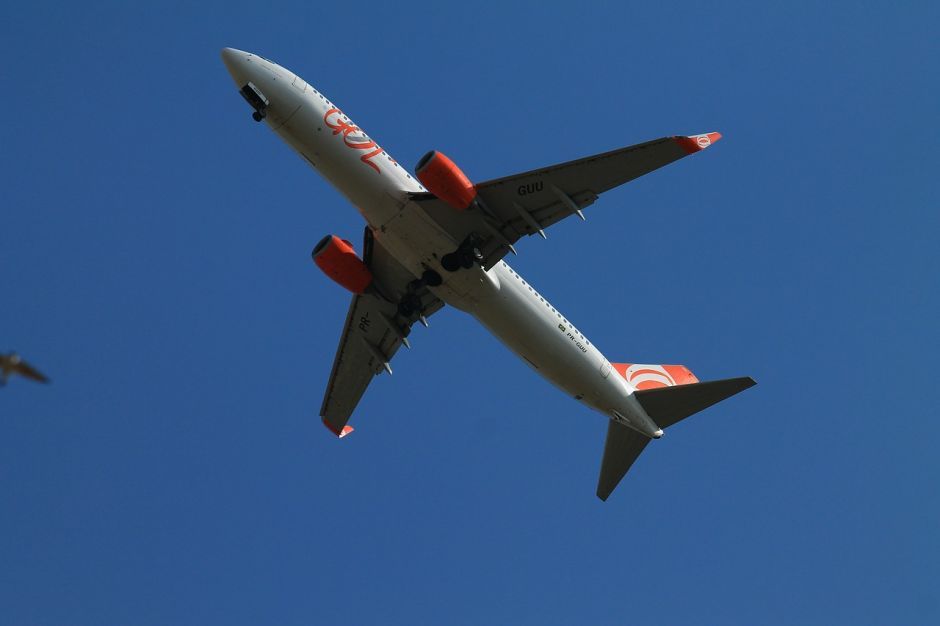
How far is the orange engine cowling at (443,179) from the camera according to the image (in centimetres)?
3116

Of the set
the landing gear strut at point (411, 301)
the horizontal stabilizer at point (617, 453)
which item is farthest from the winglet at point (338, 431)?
the horizontal stabilizer at point (617, 453)

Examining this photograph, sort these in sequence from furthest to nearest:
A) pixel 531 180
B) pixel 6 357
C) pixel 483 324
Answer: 1. pixel 483 324
2. pixel 531 180
3. pixel 6 357

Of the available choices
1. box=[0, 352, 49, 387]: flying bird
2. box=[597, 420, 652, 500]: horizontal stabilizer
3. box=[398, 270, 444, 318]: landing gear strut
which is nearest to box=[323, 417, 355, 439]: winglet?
box=[398, 270, 444, 318]: landing gear strut

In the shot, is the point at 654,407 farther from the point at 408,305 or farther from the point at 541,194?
the point at 408,305

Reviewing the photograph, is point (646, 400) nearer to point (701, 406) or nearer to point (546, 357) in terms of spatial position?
point (701, 406)

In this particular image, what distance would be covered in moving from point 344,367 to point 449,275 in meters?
9.04

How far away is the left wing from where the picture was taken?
30625 millimetres

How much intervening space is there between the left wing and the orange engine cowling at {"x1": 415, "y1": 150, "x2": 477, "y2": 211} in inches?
31.3

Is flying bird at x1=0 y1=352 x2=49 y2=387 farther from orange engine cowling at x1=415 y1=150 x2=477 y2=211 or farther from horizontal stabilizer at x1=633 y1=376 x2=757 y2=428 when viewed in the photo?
horizontal stabilizer at x1=633 y1=376 x2=757 y2=428

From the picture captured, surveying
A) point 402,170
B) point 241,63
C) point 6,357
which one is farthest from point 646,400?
point 6,357

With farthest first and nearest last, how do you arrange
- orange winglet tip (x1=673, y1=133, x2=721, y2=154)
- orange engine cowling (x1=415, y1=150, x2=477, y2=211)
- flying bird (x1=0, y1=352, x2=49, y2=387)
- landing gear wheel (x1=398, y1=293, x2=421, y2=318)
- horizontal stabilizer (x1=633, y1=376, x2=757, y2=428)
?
landing gear wheel (x1=398, y1=293, x2=421, y2=318)
horizontal stabilizer (x1=633, y1=376, x2=757, y2=428)
orange engine cowling (x1=415, y1=150, x2=477, y2=211)
orange winglet tip (x1=673, y1=133, x2=721, y2=154)
flying bird (x1=0, y1=352, x2=49, y2=387)

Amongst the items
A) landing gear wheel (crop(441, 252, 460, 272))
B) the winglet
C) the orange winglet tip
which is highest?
the orange winglet tip

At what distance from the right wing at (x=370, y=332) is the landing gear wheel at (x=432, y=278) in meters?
2.68

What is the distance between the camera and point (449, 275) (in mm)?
33219
